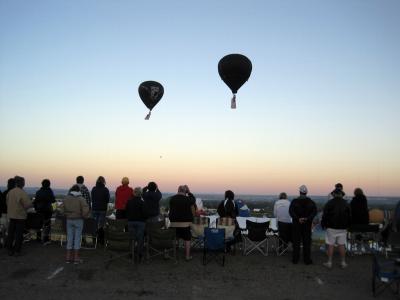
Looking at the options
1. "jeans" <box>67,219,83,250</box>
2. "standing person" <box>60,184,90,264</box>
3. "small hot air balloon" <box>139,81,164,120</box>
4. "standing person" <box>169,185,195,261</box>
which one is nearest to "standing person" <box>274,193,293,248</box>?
"standing person" <box>169,185,195,261</box>

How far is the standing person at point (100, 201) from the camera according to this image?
9156 millimetres

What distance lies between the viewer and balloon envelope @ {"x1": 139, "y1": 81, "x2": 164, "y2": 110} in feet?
40.4

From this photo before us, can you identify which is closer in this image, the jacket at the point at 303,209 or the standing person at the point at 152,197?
the jacket at the point at 303,209

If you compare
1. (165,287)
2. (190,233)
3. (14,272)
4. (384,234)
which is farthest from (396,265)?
(14,272)

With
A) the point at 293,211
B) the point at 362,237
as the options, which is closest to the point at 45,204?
the point at 293,211

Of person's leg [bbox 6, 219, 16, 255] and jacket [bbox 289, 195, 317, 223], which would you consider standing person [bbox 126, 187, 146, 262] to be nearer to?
person's leg [bbox 6, 219, 16, 255]

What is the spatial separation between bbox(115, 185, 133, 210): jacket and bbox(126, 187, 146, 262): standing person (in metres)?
1.29

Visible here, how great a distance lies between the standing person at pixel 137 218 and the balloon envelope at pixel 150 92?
5015 mm

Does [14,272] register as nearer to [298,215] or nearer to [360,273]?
[298,215]

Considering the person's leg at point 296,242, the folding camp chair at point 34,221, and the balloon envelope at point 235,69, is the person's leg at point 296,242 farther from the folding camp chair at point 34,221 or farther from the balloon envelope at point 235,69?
the folding camp chair at point 34,221

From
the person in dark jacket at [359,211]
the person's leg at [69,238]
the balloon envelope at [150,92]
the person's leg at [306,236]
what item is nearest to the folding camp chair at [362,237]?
the person in dark jacket at [359,211]

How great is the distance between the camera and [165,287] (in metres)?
6.18

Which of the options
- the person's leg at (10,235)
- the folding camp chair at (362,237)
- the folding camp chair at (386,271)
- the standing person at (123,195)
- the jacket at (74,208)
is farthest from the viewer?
the standing person at (123,195)

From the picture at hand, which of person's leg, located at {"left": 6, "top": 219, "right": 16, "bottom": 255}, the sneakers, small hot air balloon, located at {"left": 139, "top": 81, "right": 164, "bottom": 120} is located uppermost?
small hot air balloon, located at {"left": 139, "top": 81, "right": 164, "bottom": 120}
